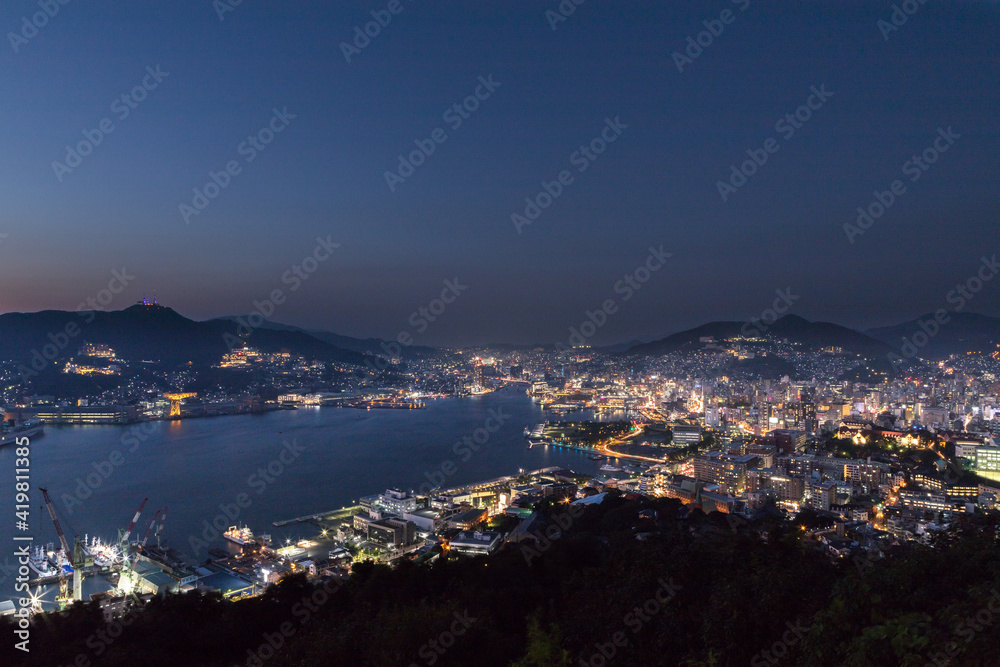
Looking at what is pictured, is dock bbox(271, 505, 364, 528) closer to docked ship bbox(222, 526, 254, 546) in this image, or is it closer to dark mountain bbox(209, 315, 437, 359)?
docked ship bbox(222, 526, 254, 546)

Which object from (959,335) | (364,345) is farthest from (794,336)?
(364,345)

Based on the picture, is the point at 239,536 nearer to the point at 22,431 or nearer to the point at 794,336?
the point at 22,431

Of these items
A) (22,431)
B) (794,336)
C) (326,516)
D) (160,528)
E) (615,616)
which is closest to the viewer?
(615,616)

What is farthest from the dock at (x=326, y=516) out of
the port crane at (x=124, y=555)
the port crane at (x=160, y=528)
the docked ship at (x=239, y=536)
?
the port crane at (x=124, y=555)

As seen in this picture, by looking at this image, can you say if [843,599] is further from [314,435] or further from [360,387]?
[360,387]

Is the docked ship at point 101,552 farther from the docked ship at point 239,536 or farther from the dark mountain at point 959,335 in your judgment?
the dark mountain at point 959,335

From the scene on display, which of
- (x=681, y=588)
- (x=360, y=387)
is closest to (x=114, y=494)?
(x=681, y=588)
